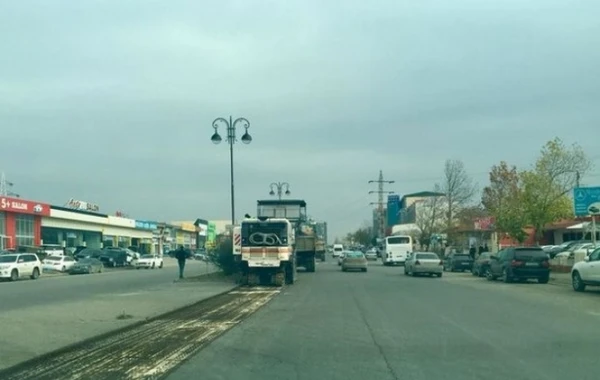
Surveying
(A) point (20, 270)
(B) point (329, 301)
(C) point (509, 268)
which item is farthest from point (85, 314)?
(A) point (20, 270)

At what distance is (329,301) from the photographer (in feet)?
77.5

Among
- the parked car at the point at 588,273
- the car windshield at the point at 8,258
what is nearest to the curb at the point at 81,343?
the parked car at the point at 588,273

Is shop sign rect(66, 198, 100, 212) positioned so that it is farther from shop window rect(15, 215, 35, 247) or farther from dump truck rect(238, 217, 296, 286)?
dump truck rect(238, 217, 296, 286)

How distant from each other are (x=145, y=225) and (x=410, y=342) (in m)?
119

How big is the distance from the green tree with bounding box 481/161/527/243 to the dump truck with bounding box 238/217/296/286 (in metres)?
27.0

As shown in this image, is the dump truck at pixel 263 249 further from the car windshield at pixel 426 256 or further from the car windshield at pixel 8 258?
the car windshield at pixel 8 258

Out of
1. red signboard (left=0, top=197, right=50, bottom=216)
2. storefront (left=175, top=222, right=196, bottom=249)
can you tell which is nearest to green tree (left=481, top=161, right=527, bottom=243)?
red signboard (left=0, top=197, right=50, bottom=216)

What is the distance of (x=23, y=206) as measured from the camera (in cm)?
7500

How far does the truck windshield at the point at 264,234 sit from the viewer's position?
3359 cm

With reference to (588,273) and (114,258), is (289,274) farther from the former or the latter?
(114,258)

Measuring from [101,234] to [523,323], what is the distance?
96.3m

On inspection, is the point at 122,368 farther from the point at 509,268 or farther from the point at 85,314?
the point at 509,268

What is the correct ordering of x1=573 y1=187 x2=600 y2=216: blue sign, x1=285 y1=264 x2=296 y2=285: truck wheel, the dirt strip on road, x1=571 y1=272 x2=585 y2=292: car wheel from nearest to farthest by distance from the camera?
the dirt strip on road, x1=571 y1=272 x2=585 y2=292: car wheel, x1=573 y1=187 x2=600 y2=216: blue sign, x1=285 y1=264 x2=296 y2=285: truck wheel

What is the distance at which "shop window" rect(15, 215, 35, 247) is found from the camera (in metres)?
75.6
